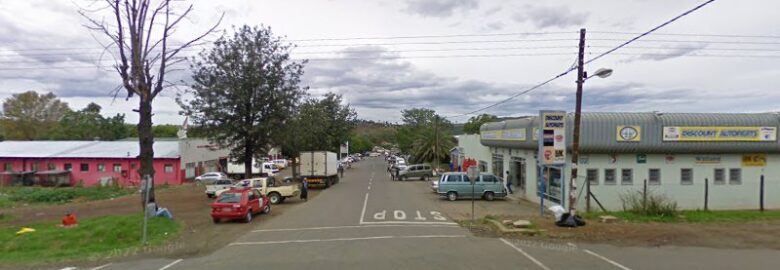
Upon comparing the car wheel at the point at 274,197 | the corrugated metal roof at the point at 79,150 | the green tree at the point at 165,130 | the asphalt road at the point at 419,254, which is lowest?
the car wheel at the point at 274,197

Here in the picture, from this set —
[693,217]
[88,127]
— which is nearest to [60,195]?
[693,217]

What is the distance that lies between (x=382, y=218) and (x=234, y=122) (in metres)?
17.1

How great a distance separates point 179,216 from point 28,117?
80.9m

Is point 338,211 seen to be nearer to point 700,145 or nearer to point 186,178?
point 700,145

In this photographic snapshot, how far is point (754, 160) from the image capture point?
27562 mm

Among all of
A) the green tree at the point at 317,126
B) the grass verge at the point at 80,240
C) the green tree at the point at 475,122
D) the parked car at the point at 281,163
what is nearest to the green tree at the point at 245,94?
the green tree at the point at 317,126

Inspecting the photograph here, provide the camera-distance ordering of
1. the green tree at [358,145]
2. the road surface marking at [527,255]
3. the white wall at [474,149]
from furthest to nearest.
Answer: the green tree at [358,145]
the white wall at [474,149]
the road surface marking at [527,255]

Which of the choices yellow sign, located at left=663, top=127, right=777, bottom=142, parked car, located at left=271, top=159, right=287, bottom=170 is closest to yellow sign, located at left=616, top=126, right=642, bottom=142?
yellow sign, located at left=663, top=127, right=777, bottom=142

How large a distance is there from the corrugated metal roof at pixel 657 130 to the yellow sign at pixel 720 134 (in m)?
0.16

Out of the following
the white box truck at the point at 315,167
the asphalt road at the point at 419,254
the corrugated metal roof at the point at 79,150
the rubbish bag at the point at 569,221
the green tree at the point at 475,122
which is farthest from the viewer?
the green tree at the point at 475,122

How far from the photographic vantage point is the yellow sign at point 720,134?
85.9ft

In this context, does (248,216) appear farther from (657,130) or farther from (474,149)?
(474,149)

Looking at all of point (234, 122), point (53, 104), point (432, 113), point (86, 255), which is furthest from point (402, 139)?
point (86, 255)

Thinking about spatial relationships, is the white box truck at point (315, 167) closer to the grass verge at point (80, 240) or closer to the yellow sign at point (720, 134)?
the grass verge at point (80, 240)
